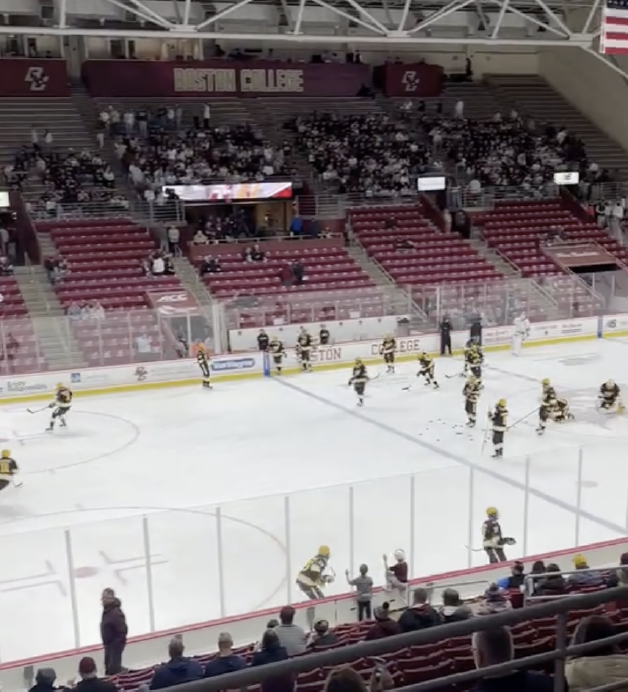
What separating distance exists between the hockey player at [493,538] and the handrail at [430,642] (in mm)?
6996

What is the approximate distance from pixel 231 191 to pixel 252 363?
701cm

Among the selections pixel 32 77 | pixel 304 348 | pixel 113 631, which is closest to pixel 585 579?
pixel 113 631

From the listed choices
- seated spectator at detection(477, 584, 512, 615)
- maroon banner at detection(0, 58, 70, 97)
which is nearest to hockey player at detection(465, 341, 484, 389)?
seated spectator at detection(477, 584, 512, 615)

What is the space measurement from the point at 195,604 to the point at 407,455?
259 inches

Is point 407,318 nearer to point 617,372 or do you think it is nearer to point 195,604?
point 617,372

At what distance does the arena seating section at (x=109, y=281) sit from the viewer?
2020 cm

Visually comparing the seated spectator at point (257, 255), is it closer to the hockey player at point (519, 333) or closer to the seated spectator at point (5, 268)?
the seated spectator at point (5, 268)

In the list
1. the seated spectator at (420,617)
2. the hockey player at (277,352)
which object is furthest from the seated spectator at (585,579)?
the hockey player at (277,352)

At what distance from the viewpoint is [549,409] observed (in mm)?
15414

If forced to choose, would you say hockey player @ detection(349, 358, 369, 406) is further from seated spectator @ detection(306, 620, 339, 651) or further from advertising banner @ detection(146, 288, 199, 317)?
seated spectator @ detection(306, 620, 339, 651)

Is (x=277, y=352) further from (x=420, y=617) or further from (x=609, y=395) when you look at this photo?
(x=420, y=617)

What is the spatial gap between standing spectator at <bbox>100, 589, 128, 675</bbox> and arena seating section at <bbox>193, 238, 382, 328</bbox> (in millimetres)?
14576

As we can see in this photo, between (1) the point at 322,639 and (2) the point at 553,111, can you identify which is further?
(2) the point at 553,111

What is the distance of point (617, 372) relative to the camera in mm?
20875
